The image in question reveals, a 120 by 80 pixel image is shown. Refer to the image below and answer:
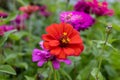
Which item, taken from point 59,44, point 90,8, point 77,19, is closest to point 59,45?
point 59,44

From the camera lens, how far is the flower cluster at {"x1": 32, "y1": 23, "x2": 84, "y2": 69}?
99 centimetres

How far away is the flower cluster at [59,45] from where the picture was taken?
39.0 inches

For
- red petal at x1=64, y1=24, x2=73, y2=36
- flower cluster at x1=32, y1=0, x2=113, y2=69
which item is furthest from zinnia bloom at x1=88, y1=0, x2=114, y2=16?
red petal at x1=64, y1=24, x2=73, y2=36

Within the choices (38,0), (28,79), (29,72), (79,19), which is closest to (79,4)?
(79,19)

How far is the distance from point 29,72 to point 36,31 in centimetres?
53

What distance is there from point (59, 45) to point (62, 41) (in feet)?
0.05

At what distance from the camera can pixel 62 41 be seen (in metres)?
1.03

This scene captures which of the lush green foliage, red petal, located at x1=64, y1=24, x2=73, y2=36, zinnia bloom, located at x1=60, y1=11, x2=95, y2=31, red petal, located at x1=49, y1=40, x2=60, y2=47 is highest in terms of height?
red petal, located at x1=64, y1=24, x2=73, y2=36

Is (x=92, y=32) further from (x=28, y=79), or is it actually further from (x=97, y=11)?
(x=28, y=79)

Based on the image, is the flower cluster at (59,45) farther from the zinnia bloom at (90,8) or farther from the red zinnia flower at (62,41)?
the zinnia bloom at (90,8)

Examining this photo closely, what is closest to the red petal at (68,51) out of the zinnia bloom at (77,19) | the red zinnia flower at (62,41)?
the red zinnia flower at (62,41)

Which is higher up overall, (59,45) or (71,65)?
(59,45)

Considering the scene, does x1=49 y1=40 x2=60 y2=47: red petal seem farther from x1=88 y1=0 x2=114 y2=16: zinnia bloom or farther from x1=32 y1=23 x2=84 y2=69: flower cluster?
x1=88 y1=0 x2=114 y2=16: zinnia bloom

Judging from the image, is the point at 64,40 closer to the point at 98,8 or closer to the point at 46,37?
the point at 46,37
